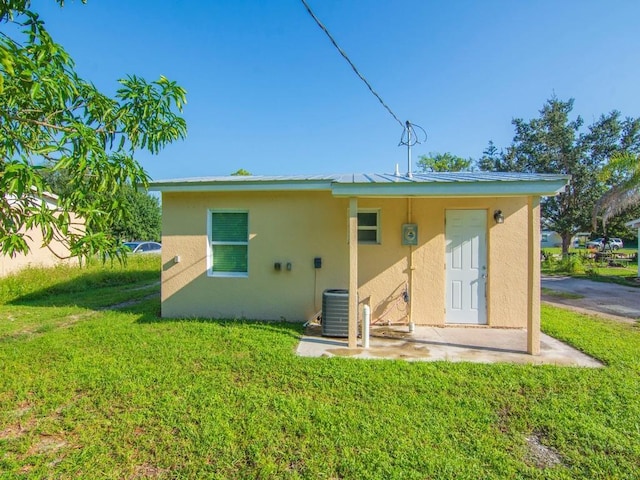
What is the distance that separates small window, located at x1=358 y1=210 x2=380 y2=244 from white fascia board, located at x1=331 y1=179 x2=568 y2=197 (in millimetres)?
1600

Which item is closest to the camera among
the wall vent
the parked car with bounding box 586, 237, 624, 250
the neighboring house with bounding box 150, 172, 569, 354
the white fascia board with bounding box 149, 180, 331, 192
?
the wall vent

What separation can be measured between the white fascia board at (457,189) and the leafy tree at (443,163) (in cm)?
3089

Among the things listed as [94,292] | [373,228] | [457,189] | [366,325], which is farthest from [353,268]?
[94,292]

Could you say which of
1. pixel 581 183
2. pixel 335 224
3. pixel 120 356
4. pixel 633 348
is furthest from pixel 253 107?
pixel 581 183

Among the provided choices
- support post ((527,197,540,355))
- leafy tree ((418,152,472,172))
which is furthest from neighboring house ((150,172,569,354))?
leafy tree ((418,152,472,172))

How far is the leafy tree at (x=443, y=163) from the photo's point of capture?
33.5 meters

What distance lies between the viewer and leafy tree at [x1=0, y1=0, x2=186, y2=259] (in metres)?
1.94

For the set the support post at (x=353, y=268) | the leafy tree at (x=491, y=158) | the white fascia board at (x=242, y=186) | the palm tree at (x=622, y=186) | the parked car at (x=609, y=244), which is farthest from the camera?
the parked car at (x=609, y=244)

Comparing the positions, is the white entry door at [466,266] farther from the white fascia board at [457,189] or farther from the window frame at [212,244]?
the window frame at [212,244]

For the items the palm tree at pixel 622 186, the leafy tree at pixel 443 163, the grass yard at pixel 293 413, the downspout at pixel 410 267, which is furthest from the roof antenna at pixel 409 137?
the leafy tree at pixel 443 163

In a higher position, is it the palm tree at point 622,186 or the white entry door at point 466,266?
the palm tree at point 622,186

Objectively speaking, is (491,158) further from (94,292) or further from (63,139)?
(63,139)

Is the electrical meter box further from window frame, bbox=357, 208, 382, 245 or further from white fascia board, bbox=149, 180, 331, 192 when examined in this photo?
white fascia board, bbox=149, 180, 331, 192

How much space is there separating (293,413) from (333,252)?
3802 millimetres
